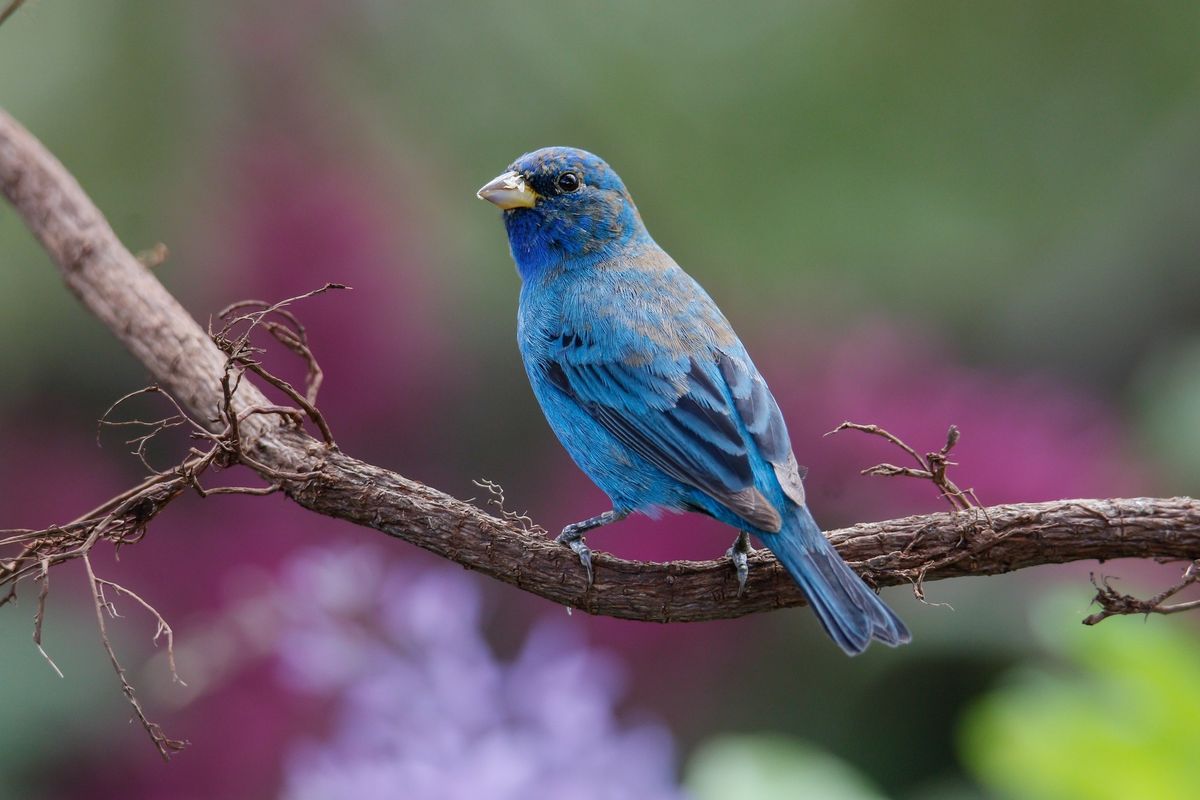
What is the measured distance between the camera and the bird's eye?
117 inches

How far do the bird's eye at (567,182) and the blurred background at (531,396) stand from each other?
3.03ft

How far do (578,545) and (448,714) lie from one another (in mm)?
643

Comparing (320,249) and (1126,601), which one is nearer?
(1126,601)

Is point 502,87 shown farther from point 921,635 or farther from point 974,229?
point 921,635

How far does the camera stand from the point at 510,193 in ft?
9.55

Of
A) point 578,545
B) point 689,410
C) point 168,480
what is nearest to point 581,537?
point 578,545

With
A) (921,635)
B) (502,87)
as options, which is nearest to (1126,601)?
(921,635)

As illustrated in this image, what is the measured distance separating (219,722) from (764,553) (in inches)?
77.1

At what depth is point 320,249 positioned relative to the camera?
4316 mm

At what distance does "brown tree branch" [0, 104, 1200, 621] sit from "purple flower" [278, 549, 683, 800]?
0.57 metres

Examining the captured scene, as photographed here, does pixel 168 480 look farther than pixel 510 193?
No

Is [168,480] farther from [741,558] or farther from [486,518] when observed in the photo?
[741,558]

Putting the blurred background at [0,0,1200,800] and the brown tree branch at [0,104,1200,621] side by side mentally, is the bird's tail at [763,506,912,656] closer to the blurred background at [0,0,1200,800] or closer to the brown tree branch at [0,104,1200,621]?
the brown tree branch at [0,104,1200,621]

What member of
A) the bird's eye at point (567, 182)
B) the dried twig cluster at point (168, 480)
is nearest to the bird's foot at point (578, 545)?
the dried twig cluster at point (168, 480)
